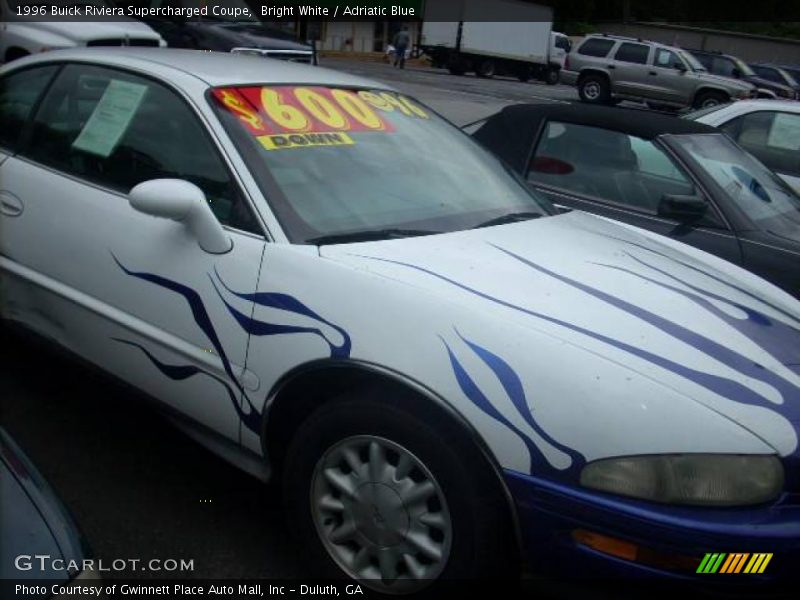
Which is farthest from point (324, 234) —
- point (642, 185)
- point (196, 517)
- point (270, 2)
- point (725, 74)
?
point (725, 74)

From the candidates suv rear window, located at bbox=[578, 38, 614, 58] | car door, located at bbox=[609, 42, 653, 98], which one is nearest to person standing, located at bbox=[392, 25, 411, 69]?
suv rear window, located at bbox=[578, 38, 614, 58]

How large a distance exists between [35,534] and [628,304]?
5.28ft

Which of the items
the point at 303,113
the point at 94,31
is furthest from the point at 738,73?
the point at 303,113

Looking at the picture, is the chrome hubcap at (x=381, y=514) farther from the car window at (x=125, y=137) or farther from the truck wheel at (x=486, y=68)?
the truck wheel at (x=486, y=68)

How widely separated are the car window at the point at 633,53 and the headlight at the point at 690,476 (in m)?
22.6

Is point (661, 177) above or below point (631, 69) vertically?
below

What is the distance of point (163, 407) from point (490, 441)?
51.2 inches

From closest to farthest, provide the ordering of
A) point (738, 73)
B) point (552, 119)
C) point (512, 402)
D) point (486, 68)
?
point (512, 402) < point (552, 119) < point (738, 73) < point (486, 68)

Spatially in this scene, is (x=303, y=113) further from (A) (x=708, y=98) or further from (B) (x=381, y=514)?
(A) (x=708, y=98)

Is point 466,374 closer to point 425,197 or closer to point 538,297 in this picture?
point 538,297

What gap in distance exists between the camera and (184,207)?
8.35 ft

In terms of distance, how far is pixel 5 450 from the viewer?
1852mm

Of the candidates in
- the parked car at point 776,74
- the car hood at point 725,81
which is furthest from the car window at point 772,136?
the parked car at point 776,74

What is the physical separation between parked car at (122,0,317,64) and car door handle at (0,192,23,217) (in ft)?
25.8
